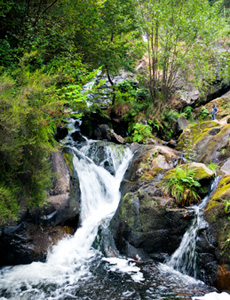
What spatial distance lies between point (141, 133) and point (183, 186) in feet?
20.7

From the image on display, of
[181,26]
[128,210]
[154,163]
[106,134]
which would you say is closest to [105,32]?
[181,26]

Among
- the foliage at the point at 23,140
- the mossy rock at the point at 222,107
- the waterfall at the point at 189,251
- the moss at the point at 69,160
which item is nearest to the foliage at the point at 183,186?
the waterfall at the point at 189,251

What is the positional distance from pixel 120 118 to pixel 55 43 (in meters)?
6.95

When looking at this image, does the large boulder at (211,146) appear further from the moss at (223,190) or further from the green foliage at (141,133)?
the green foliage at (141,133)

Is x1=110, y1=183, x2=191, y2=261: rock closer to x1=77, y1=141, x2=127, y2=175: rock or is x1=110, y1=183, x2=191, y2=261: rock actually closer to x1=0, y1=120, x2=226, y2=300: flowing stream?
x1=0, y1=120, x2=226, y2=300: flowing stream

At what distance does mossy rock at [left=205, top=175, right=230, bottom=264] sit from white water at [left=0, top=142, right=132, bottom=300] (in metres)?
2.93

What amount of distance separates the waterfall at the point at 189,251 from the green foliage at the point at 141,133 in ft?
21.4

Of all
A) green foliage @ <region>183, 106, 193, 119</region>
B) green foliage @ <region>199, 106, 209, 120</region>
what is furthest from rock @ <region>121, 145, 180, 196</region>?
green foliage @ <region>199, 106, 209, 120</region>

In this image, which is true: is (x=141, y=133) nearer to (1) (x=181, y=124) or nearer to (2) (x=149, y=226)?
(1) (x=181, y=124)

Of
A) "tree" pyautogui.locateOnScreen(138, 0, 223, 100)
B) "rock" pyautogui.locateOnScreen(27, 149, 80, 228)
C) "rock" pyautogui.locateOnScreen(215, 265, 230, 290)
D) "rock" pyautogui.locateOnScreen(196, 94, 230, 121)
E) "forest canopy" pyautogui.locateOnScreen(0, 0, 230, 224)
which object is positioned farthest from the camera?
"rock" pyautogui.locateOnScreen(196, 94, 230, 121)

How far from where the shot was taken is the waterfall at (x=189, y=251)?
187 inches

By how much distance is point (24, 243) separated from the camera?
5285mm

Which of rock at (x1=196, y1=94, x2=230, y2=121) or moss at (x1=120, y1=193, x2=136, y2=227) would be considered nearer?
moss at (x1=120, y1=193, x2=136, y2=227)

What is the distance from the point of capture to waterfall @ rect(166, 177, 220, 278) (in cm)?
476
